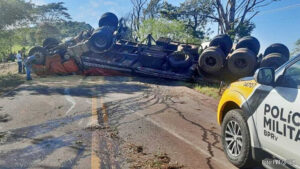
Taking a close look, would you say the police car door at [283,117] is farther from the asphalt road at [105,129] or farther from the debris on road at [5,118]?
the debris on road at [5,118]

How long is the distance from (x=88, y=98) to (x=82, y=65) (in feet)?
21.1

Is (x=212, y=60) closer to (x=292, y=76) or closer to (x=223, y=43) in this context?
(x=223, y=43)

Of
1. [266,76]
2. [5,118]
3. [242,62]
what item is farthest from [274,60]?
[5,118]

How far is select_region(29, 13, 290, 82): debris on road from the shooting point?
36.9ft

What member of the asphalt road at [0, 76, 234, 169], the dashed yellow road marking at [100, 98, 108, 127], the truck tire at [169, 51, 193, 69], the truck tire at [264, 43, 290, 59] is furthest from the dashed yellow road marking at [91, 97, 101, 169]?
the truck tire at [264, 43, 290, 59]

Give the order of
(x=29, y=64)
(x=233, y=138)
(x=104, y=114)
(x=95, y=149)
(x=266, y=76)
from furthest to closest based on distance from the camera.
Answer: (x=29, y=64) → (x=104, y=114) → (x=95, y=149) → (x=233, y=138) → (x=266, y=76)

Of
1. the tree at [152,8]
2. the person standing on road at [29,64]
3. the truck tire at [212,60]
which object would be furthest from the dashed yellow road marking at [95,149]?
the tree at [152,8]

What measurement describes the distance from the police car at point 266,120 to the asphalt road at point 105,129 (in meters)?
0.47

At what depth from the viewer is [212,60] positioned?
11.5 metres

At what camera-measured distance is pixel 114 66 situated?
46.7 ft

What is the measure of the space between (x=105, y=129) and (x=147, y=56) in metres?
8.50

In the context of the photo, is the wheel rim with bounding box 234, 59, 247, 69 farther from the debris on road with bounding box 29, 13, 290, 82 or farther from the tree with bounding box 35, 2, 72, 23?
the tree with bounding box 35, 2, 72, 23

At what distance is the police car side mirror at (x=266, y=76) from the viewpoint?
319 centimetres

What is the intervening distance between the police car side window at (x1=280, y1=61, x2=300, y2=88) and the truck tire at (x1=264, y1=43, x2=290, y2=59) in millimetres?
8602
